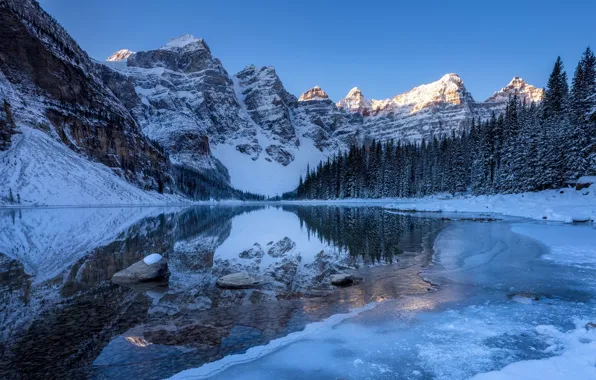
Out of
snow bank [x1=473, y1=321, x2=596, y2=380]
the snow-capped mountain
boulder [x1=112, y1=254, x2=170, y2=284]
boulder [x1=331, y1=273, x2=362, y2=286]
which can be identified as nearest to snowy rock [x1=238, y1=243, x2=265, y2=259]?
boulder [x1=112, y1=254, x2=170, y2=284]

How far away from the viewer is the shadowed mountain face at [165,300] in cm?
519

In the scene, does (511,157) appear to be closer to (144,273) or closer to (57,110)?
(144,273)

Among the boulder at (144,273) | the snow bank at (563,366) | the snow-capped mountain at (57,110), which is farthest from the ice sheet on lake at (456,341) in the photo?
the snow-capped mountain at (57,110)

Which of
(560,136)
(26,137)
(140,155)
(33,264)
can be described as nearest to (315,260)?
(33,264)

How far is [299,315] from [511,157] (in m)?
54.9

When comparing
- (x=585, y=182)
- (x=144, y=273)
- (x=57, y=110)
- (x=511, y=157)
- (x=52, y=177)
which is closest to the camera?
(x=144, y=273)

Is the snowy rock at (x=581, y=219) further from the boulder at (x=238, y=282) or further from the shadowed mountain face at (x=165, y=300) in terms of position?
the boulder at (x=238, y=282)

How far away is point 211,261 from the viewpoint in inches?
520

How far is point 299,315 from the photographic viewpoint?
7.16 meters

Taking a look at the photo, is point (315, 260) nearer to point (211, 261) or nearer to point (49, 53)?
point (211, 261)

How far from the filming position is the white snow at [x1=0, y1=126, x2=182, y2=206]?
60559mm

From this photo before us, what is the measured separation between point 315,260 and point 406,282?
441 cm

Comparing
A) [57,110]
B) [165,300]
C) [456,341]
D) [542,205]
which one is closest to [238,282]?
[165,300]

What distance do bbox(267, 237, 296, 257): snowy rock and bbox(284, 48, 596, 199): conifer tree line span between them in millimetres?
36850
